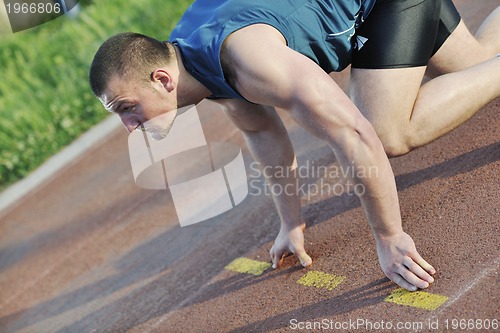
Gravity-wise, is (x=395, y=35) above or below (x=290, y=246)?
above

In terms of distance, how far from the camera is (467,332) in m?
2.67

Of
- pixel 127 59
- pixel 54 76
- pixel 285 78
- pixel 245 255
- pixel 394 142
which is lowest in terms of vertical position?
pixel 54 76

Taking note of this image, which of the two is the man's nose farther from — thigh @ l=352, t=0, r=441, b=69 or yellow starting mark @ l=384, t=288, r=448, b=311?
yellow starting mark @ l=384, t=288, r=448, b=311

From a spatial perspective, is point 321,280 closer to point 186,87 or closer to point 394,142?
point 394,142

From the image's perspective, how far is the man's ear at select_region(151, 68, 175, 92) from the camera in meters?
2.99

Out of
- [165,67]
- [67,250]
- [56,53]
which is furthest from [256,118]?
[56,53]

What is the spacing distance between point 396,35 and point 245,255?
144 centimetres

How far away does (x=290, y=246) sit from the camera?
353 centimetres

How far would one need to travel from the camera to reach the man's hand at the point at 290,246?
350cm

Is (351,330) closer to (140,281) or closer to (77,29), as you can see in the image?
(140,281)

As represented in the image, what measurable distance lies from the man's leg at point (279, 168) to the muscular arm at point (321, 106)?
63cm

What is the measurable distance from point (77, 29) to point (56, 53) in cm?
41

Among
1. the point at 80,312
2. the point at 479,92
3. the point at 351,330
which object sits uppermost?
the point at 479,92

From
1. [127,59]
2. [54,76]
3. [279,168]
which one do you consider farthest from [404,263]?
[54,76]
